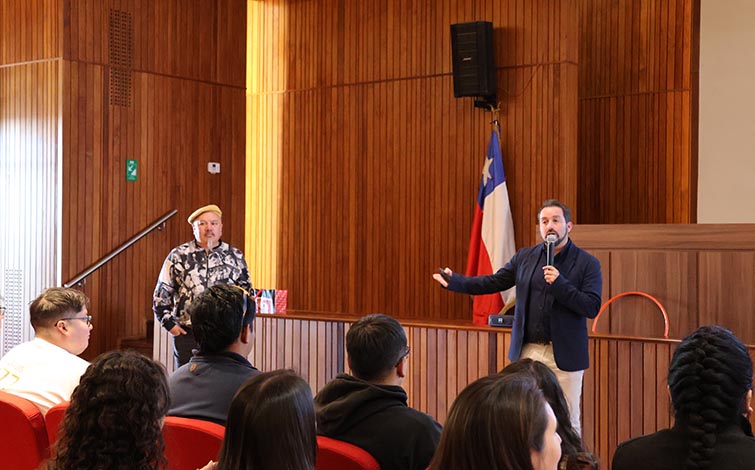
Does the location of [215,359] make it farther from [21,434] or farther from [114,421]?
[114,421]

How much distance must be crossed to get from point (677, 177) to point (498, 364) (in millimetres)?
3781

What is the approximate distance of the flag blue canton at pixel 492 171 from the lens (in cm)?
770

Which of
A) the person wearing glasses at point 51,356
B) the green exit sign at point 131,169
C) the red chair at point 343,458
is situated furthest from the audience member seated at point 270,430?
the green exit sign at point 131,169

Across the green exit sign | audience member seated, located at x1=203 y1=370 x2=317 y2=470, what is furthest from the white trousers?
the green exit sign

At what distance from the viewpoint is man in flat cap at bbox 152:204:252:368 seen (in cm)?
609

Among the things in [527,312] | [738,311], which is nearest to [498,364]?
[527,312]

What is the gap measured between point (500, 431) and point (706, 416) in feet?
2.44

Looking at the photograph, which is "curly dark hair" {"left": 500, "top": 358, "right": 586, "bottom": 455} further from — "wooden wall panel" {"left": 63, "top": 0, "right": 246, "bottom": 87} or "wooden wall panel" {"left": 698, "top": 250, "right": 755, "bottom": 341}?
"wooden wall panel" {"left": 63, "top": 0, "right": 246, "bottom": 87}

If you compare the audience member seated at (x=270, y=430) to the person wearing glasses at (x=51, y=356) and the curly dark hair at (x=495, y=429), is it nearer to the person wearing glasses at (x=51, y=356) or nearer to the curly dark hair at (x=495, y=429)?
the curly dark hair at (x=495, y=429)

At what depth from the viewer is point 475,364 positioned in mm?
5727

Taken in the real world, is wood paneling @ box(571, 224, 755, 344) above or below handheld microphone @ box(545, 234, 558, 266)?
below

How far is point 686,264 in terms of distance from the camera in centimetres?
601

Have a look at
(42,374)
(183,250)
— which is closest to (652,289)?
(183,250)

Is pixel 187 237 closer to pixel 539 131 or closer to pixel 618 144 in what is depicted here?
pixel 539 131
